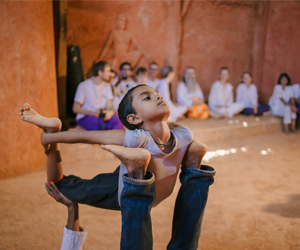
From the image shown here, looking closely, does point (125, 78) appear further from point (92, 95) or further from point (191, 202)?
point (191, 202)

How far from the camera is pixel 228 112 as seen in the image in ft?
21.1

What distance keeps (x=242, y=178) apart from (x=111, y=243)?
199 cm

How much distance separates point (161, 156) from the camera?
1.65 metres

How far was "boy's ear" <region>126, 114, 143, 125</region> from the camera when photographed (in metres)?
1.67

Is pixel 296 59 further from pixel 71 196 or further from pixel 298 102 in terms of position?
pixel 71 196

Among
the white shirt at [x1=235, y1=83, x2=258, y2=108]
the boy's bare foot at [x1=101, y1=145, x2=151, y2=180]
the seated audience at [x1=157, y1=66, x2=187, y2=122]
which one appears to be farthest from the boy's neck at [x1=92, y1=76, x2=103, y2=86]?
the white shirt at [x1=235, y1=83, x2=258, y2=108]

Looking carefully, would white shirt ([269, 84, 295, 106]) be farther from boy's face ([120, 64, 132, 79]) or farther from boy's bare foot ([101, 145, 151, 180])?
boy's bare foot ([101, 145, 151, 180])

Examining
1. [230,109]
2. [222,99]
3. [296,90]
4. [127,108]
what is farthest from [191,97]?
[127,108]

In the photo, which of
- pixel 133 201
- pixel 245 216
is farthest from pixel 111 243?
pixel 245 216

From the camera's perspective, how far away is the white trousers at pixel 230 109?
6.37 m

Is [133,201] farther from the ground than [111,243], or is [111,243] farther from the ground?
[133,201]

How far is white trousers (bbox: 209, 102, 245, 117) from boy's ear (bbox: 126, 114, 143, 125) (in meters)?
4.95

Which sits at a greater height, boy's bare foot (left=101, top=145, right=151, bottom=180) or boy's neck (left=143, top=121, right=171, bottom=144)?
boy's neck (left=143, top=121, right=171, bottom=144)

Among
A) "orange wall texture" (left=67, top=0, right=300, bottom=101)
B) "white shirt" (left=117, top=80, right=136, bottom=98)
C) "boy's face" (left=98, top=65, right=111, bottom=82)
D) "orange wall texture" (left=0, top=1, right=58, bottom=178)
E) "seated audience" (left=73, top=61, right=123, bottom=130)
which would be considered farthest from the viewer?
"orange wall texture" (left=67, top=0, right=300, bottom=101)
